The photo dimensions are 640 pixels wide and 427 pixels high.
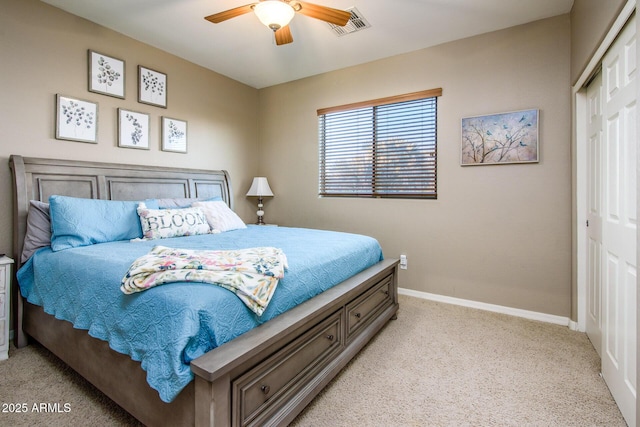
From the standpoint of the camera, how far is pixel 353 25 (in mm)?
2912

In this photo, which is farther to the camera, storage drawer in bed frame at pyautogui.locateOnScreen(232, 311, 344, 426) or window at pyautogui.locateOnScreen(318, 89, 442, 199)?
window at pyautogui.locateOnScreen(318, 89, 442, 199)

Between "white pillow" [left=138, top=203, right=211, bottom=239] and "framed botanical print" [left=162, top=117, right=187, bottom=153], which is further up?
"framed botanical print" [left=162, top=117, right=187, bottom=153]

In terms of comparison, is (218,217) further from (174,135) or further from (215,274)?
(215,274)

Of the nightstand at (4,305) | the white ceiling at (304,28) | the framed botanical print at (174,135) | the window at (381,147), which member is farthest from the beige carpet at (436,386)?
the white ceiling at (304,28)

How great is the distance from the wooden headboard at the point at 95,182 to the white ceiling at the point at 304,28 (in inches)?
50.6

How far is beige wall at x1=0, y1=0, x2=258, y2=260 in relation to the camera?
7.98 ft

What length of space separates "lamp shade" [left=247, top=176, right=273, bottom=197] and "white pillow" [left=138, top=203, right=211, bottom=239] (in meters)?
1.34

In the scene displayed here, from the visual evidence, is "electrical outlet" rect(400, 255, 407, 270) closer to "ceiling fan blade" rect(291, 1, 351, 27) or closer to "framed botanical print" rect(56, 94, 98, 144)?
"ceiling fan blade" rect(291, 1, 351, 27)

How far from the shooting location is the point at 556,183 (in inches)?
109

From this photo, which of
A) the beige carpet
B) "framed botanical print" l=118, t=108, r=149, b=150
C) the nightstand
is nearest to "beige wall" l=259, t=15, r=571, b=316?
the beige carpet

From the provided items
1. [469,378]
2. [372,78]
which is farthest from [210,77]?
[469,378]

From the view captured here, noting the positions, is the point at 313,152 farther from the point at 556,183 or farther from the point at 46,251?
the point at 46,251

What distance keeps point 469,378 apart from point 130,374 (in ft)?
6.14

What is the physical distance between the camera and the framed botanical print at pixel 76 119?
2.67 m
